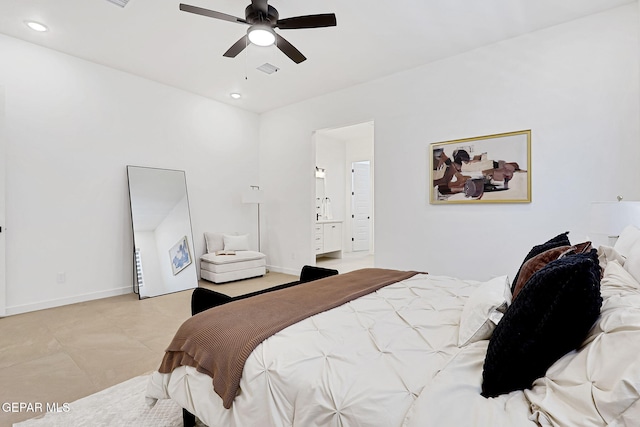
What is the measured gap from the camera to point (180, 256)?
15.8ft

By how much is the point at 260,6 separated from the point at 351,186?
638 centimetres

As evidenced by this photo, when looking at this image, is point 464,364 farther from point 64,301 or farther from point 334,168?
point 334,168

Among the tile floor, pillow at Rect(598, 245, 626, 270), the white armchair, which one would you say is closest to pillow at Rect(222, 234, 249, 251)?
the white armchair

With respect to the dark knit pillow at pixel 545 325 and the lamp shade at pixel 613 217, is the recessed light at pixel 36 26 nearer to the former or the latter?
the dark knit pillow at pixel 545 325

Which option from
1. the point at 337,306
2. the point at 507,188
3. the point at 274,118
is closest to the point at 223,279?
the point at 274,118

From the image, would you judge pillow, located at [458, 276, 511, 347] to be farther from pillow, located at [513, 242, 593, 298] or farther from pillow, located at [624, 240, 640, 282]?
pillow, located at [624, 240, 640, 282]

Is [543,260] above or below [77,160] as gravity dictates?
below

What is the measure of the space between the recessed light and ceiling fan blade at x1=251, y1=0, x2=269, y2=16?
2.46 metres

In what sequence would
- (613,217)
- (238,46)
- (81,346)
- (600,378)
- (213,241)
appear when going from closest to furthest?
(600,378) → (613,217) → (81,346) → (238,46) → (213,241)

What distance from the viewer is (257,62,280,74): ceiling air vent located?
168 inches

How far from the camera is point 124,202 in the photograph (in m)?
4.54

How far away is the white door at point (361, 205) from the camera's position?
28.7ft

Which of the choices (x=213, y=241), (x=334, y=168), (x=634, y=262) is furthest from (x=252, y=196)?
(x=634, y=262)

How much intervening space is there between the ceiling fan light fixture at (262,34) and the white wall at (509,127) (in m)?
2.23
